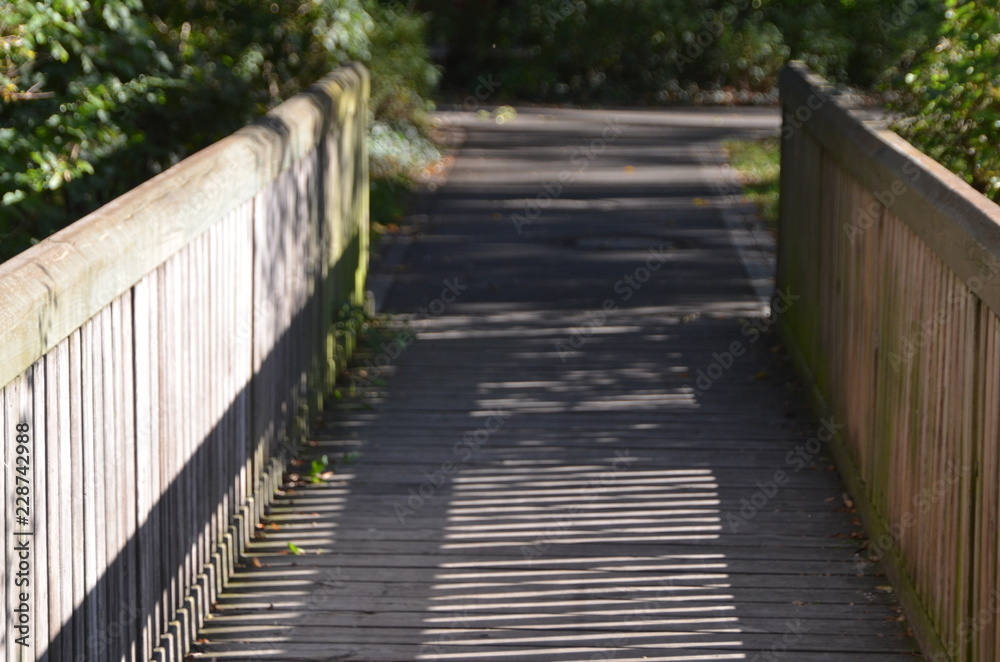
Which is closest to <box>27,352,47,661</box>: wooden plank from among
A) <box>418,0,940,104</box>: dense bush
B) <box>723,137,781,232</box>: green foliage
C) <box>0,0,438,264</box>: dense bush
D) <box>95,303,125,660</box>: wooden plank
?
<box>95,303,125,660</box>: wooden plank

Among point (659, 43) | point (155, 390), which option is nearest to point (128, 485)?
point (155, 390)

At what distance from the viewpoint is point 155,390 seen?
443 cm

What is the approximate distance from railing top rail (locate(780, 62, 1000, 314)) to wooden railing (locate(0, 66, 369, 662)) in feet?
8.07

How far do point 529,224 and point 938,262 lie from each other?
8.69 meters

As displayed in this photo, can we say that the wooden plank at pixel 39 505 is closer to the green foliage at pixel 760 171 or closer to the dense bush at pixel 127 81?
the dense bush at pixel 127 81

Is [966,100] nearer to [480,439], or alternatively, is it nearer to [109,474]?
[480,439]

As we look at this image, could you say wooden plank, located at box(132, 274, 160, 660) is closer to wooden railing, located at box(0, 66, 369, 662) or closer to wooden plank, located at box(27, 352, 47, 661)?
wooden railing, located at box(0, 66, 369, 662)

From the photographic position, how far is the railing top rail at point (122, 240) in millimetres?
3242

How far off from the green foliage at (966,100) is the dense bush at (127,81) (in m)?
4.03

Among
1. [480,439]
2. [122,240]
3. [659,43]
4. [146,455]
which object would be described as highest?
[122,240]

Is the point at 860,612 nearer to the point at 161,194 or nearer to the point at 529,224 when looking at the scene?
the point at 161,194

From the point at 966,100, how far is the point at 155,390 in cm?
405

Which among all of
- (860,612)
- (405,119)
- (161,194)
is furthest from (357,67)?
(405,119)

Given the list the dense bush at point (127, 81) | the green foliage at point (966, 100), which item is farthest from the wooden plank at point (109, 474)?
the green foliage at point (966, 100)
